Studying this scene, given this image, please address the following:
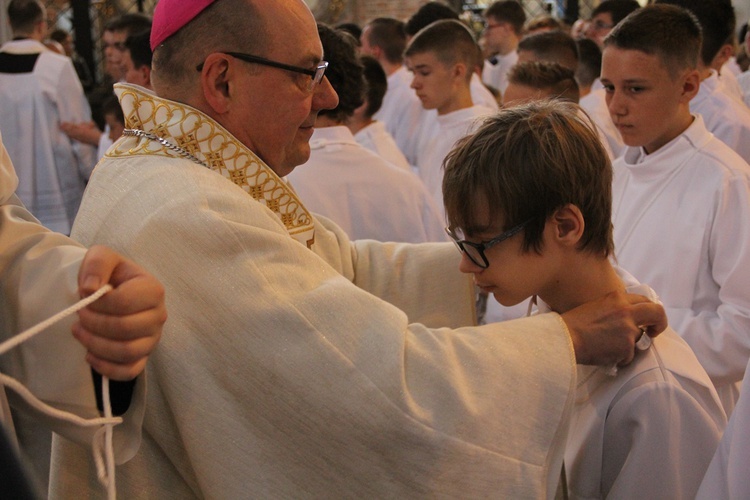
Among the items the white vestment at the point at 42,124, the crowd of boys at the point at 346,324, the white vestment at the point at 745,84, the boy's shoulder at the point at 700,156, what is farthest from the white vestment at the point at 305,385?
the white vestment at the point at 42,124

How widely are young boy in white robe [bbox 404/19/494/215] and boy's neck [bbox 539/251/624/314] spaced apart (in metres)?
3.80

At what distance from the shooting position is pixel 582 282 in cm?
197

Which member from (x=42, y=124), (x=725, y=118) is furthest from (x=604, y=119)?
(x=42, y=124)

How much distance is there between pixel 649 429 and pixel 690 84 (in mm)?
1853

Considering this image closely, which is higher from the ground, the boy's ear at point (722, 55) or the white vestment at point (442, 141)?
the boy's ear at point (722, 55)

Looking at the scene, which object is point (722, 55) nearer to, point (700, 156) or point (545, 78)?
point (545, 78)

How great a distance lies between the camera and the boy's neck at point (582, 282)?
1.96 m

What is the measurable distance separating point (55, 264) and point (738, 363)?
2.24 metres

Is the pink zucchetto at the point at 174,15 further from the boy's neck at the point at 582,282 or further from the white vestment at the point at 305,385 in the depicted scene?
the boy's neck at the point at 582,282

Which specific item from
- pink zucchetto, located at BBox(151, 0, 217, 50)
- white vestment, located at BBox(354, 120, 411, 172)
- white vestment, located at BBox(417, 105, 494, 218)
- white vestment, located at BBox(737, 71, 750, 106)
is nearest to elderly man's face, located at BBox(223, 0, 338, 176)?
pink zucchetto, located at BBox(151, 0, 217, 50)

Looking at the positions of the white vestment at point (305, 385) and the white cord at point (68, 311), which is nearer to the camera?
the white cord at point (68, 311)

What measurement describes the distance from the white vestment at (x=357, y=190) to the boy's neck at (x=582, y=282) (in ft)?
6.54

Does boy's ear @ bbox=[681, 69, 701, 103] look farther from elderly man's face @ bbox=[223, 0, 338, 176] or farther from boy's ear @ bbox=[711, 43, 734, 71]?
boy's ear @ bbox=[711, 43, 734, 71]

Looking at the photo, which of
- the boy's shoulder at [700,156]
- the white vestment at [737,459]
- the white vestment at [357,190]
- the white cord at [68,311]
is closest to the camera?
the white cord at [68,311]
